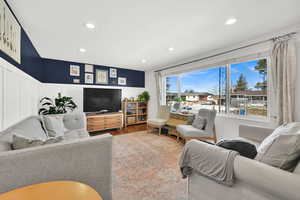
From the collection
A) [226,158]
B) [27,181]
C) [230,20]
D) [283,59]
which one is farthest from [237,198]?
[283,59]

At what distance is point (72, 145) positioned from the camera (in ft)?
3.53

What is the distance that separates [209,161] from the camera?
Answer: 1.13m

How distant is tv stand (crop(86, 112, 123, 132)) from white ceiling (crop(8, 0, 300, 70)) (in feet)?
7.11

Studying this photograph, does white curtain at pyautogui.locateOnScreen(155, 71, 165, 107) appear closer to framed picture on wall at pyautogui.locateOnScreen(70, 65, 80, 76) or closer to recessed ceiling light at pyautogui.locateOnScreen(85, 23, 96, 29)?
framed picture on wall at pyautogui.locateOnScreen(70, 65, 80, 76)

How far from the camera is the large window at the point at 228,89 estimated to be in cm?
262

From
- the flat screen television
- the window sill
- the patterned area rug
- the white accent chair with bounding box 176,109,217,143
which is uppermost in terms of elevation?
the flat screen television

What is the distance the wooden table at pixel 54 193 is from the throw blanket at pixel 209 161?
3.00ft

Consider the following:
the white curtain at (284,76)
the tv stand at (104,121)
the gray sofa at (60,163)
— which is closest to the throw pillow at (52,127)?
the gray sofa at (60,163)

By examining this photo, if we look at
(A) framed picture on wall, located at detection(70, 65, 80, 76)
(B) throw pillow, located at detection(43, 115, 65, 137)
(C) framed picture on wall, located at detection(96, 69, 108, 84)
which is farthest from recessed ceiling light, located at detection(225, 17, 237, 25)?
(A) framed picture on wall, located at detection(70, 65, 80, 76)

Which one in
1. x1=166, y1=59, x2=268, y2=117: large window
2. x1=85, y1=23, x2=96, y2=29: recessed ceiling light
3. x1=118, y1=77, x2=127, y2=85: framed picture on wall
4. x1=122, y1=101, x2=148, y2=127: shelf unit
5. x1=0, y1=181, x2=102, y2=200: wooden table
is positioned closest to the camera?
x1=0, y1=181, x2=102, y2=200: wooden table

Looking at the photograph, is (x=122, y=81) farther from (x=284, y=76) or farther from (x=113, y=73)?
(x=284, y=76)

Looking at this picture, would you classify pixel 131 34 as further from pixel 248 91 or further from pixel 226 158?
pixel 248 91

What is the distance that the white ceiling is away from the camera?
5.13 feet

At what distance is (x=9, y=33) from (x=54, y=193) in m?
2.06
